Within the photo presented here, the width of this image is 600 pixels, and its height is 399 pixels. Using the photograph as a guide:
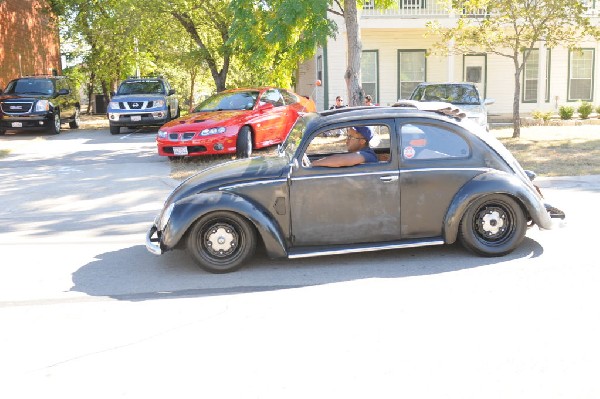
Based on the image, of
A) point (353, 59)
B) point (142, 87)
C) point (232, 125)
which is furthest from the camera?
point (142, 87)

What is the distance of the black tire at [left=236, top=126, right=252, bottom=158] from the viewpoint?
13461mm

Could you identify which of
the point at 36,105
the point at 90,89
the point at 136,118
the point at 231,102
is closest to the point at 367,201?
the point at 231,102

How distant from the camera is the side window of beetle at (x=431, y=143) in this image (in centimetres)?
639

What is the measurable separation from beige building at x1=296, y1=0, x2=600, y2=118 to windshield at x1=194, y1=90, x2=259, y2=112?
10.1 metres

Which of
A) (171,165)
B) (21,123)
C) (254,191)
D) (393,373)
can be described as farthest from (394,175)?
(21,123)

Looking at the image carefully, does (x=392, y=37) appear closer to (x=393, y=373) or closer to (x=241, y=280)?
(x=241, y=280)

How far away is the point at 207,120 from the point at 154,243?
7704 mm

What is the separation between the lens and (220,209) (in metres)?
5.99

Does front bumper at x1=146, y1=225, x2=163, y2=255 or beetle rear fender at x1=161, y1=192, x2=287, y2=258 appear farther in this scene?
front bumper at x1=146, y1=225, x2=163, y2=255

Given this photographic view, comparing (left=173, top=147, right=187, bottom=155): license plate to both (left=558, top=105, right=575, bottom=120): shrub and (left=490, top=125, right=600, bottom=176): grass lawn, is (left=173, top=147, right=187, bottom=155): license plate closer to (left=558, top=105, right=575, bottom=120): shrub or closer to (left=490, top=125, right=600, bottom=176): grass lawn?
(left=490, top=125, right=600, bottom=176): grass lawn

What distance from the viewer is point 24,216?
9.38 m

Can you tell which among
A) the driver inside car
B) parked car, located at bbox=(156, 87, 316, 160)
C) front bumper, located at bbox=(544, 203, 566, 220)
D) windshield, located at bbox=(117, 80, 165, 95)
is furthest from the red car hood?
windshield, located at bbox=(117, 80, 165, 95)

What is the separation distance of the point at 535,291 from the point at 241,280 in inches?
99.2

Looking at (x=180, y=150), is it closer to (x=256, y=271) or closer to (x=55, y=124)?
(x=256, y=271)
